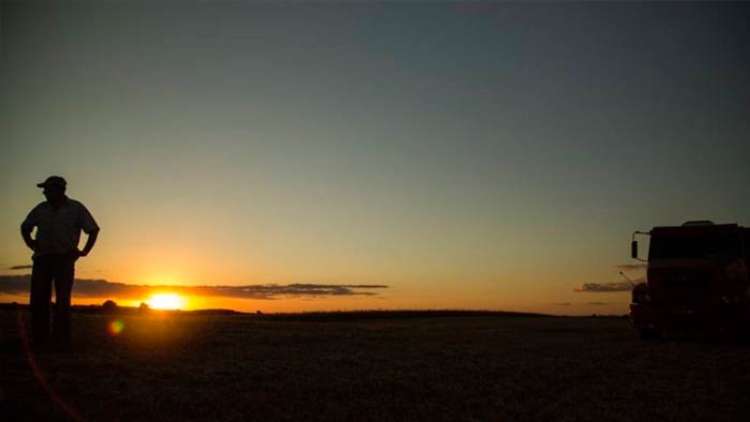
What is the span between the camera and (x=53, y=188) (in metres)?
9.12

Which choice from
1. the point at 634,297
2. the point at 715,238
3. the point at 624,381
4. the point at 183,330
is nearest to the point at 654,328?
the point at 634,297

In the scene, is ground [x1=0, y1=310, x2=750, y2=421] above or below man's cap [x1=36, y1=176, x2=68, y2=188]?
below

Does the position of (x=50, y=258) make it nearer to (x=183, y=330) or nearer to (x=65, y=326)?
(x=65, y=326)

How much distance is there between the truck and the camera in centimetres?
1593

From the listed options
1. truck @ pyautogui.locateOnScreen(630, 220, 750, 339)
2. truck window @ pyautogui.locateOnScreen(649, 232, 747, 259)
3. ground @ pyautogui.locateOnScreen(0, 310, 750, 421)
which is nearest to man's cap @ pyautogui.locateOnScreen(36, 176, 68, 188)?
ground @ pyautogui.locateOnScreen(0, 310, 750, 421)

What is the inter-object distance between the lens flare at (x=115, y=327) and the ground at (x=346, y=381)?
0.52 ft

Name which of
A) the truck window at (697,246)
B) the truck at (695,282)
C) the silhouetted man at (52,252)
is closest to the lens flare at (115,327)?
the silhouetted man at (52,252)

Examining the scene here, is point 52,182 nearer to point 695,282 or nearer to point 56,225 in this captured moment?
point 56,225

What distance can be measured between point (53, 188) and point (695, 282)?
14.5m

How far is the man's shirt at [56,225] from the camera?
908 centimetres

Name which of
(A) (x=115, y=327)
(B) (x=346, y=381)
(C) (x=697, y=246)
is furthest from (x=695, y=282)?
(A) (x=115, y=327)

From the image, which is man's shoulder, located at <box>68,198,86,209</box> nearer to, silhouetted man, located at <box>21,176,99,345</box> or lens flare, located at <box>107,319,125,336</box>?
silhouetted man, located at <box>21,176,99,345</box>

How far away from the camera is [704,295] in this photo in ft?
53.4

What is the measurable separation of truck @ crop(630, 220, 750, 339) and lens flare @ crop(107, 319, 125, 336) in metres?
12.2
